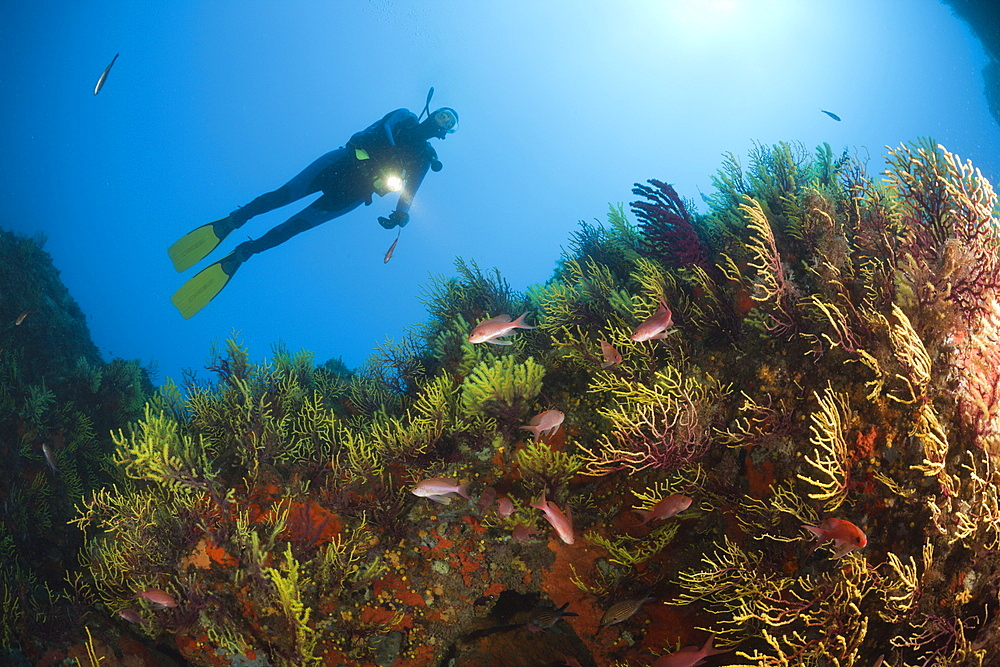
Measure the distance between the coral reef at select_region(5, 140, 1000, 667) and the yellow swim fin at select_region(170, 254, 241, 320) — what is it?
17.5ft

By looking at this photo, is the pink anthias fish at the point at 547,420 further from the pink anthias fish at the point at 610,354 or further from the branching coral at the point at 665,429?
the pink anthias fish at the point at 610,354

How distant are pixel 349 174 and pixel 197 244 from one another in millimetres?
3916

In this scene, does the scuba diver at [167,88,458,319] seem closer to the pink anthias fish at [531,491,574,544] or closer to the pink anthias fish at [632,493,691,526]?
the pink anthias fish at [531,491,574,544]

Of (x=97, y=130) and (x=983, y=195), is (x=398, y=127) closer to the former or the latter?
(x=983, y=195)

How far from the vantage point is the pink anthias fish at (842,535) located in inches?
80.7

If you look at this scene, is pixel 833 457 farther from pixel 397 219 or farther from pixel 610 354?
pixel 397 219

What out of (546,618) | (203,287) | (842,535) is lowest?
(546,618)

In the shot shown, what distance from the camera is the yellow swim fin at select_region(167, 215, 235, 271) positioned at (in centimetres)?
986

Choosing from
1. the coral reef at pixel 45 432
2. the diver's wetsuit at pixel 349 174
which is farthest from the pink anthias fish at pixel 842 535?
the diver's wetsuit at pixel 349 174

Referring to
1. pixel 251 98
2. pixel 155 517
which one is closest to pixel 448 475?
pixel 155 517

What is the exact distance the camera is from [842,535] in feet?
6.87

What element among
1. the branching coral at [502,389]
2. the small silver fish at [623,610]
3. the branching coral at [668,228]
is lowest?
the small silver fish at [623,610]

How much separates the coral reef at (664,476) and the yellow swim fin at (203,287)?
210 inches

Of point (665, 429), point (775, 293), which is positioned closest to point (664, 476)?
point (665, 429)
